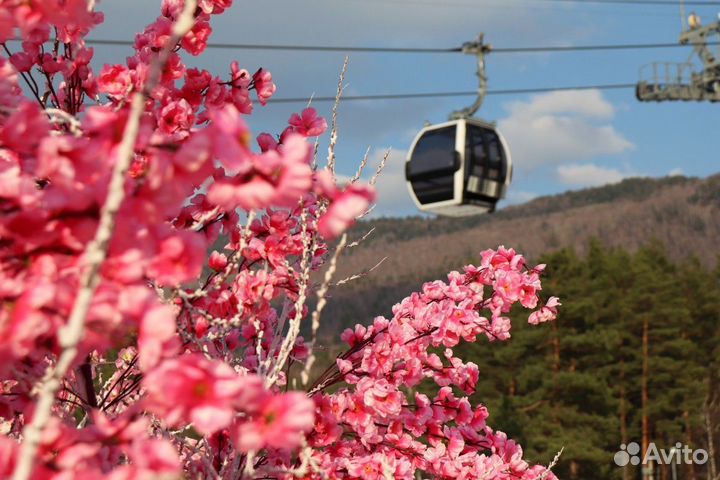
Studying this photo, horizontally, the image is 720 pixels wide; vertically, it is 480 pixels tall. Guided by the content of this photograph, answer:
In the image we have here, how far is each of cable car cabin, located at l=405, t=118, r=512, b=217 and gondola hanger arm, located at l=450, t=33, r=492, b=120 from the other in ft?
0.56

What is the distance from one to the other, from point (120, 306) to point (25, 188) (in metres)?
0.29

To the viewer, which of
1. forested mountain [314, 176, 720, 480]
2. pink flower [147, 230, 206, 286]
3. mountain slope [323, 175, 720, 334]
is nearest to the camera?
pink flower [147, 230, 206, 286]

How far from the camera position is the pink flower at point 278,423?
111cm

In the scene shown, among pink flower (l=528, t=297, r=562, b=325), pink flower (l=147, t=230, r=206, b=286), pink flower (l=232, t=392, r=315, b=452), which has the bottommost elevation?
pink flower (l=232, t=392, r=315, b=452)

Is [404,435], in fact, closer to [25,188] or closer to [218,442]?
[218,442]

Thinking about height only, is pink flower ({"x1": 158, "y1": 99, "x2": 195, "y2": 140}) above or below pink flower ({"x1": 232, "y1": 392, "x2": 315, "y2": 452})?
above

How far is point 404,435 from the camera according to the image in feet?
10.6

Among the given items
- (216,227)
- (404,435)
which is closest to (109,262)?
(216,227)

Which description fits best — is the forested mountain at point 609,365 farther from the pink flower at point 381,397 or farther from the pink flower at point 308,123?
the pink flower at point 308,123

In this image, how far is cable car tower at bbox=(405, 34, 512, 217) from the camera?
1044 centimetres

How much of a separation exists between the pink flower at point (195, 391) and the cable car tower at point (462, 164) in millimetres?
9445

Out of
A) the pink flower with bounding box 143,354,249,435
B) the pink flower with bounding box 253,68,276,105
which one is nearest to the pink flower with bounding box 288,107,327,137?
the pink flower with bounding box 253,68,276,105

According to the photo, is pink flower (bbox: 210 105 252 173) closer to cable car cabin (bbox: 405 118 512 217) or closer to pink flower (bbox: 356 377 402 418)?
pink flower (bbox: 356 377 402 418)

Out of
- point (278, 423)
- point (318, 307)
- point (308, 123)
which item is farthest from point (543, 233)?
point (278, 423)
